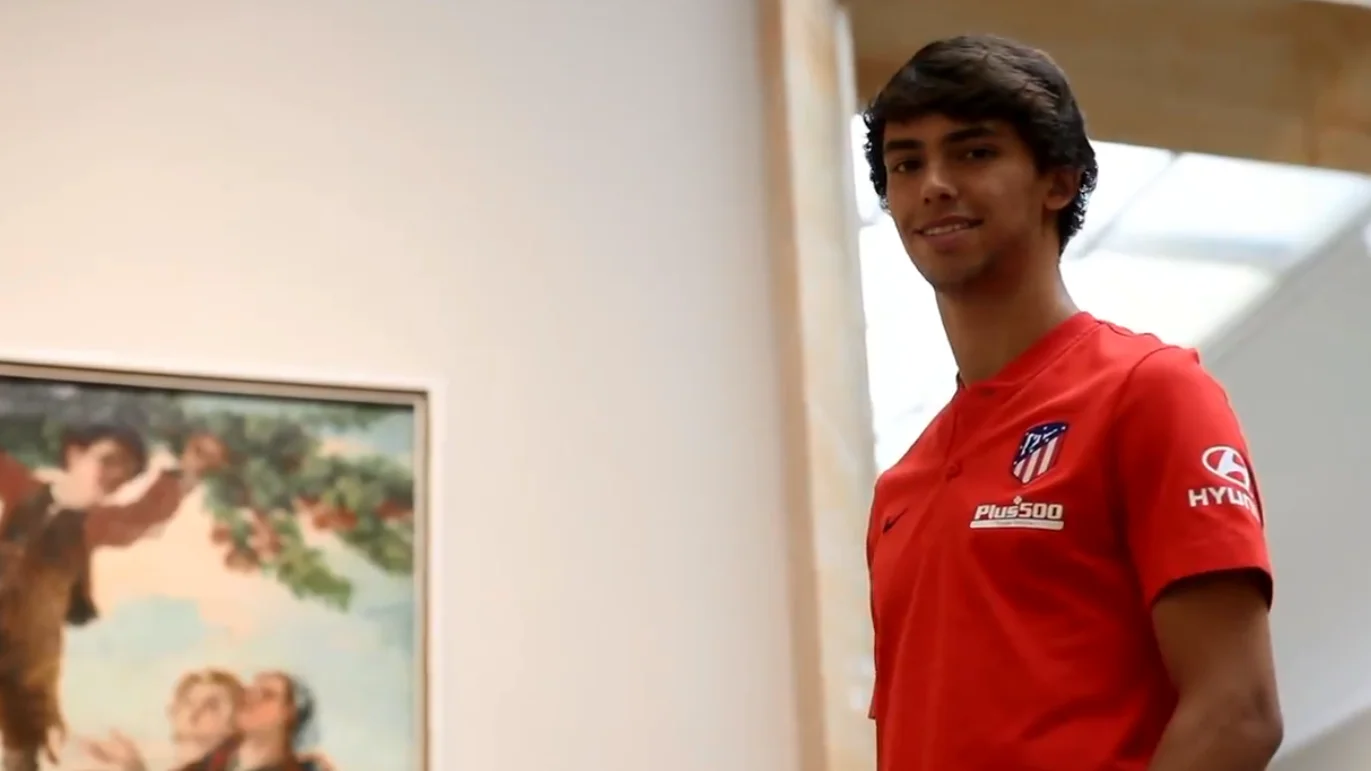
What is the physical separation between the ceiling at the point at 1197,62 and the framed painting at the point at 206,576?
2.61ft

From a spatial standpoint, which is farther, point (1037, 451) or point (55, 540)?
point (55, 540)

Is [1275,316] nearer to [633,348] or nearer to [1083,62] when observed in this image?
[1083,62]

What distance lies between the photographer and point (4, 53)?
1.52 m

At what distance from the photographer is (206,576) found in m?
1.42

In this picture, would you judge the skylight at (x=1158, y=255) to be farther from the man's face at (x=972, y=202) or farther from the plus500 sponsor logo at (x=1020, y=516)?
the plus500 sponsor logo at (x=1020, y=516)

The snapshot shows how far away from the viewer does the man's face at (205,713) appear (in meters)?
1.37

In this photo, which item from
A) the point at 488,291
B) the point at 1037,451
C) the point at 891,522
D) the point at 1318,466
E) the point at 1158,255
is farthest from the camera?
the point at 1158,255

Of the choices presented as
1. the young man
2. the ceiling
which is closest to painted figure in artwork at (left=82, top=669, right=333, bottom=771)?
the young man

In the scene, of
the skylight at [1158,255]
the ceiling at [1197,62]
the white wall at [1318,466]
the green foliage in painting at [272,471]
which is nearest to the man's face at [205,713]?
the green foliage in painting at [272,471]

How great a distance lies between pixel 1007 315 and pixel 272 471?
2.53 feet

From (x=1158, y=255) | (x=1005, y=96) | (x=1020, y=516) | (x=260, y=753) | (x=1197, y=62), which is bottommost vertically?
(x=260, y=753)

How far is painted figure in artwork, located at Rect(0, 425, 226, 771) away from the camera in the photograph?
4.38ft

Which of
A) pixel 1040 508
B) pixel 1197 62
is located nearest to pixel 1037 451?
pixel 1040 508

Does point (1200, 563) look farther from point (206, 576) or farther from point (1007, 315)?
point (206, 576)
